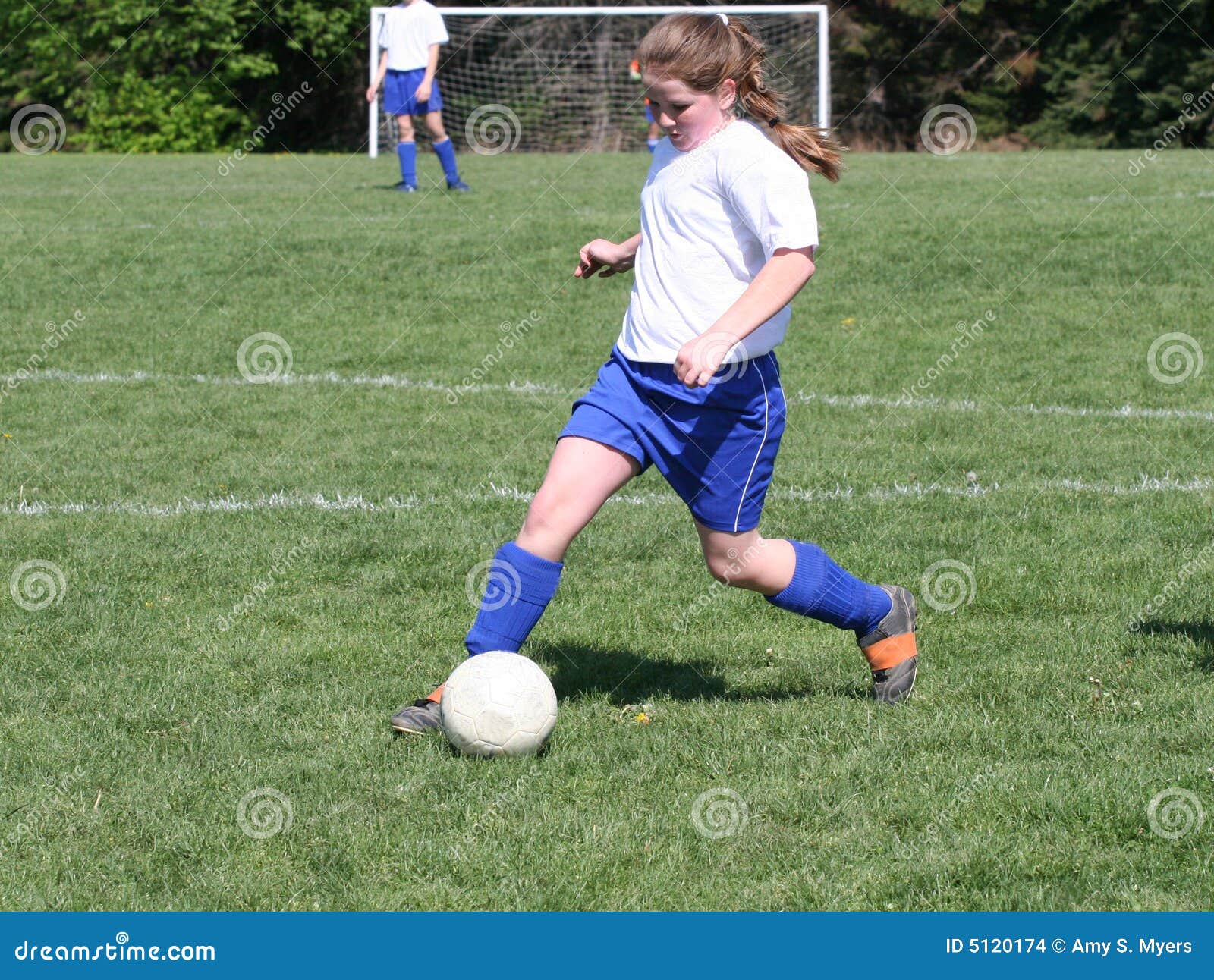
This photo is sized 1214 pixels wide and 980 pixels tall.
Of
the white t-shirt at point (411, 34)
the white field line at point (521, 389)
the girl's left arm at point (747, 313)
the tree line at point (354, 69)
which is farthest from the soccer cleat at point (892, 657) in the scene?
the tree line at point (354, 69)

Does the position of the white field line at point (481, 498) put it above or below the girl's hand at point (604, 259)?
below

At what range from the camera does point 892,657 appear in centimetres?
434

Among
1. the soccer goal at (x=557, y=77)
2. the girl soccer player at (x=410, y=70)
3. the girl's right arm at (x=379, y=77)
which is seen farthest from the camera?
→ the soccer goal at (x=557, y=77)

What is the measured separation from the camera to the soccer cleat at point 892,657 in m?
4.32

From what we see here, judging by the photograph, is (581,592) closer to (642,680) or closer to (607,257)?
(642,680)

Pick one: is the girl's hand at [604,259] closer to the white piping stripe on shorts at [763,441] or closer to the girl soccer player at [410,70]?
the white piping stripe on shorts at [763,441]

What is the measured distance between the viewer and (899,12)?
106 feet

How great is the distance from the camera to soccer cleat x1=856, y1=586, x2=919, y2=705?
432cm

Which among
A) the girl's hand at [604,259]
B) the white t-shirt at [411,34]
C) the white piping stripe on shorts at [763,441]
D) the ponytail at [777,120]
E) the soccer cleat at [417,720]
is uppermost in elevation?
the ponytail at [777,120]

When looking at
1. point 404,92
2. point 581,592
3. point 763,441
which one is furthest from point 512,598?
point 404,92

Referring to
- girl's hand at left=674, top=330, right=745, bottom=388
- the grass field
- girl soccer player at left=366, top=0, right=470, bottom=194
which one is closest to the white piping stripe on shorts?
girl's hand at left=674, top=330, right=745, bottom=388

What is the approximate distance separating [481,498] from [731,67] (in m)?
3.18

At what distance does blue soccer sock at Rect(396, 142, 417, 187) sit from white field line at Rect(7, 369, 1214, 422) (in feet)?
19.1

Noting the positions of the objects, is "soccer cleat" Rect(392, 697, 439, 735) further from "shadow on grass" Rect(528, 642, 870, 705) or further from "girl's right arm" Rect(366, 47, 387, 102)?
"girl's right arm" Rect(366, 47, 387, 102)
